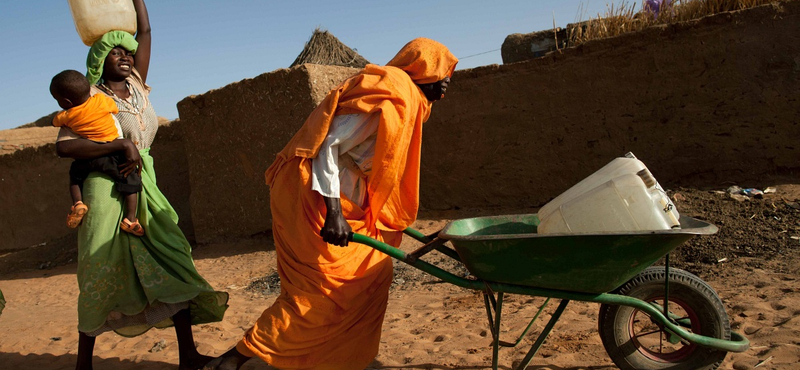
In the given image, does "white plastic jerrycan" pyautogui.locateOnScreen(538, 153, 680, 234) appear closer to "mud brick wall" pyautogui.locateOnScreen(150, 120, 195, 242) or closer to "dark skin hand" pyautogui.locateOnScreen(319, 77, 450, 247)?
"dark skin hand" pyautogui.locateOnScreen(319, 77, 450, 247)

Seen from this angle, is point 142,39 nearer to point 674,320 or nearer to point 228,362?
point 228,362

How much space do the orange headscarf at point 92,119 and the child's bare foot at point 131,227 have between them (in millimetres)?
430

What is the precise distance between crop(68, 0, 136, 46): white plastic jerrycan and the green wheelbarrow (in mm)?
1807

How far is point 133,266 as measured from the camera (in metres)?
3.06

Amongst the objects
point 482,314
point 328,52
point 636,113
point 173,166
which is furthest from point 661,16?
point 328,52

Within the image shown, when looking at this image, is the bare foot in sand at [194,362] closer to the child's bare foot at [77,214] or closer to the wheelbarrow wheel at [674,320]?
the child's bare foot at [77,214]

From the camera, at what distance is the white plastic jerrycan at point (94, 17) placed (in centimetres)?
298

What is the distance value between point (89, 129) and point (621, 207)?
2.50m

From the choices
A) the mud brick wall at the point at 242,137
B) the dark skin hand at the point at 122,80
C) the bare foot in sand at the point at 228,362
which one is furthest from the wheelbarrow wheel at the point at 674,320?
the mud brick wall at the point at 242,137

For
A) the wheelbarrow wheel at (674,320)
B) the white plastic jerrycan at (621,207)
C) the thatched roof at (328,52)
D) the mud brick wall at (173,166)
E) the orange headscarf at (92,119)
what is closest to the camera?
the white plastic jerrycan at (621,207)

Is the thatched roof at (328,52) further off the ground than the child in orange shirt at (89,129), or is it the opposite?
the thatched roof at (328,52)

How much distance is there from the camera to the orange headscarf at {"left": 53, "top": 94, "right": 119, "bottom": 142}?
2.83 m

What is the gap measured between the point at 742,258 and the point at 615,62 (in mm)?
2011

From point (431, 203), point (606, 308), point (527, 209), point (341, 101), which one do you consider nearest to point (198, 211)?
point (431, 203)
